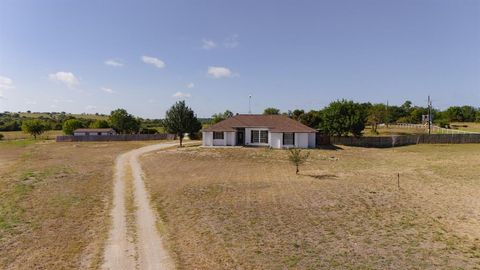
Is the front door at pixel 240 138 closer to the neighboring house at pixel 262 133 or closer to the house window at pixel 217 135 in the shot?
the neighboring house at pixel 262 133

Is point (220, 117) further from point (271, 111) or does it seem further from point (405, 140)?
point (405, 140)

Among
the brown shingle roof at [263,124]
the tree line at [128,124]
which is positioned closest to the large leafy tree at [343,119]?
the brown shingle roof at [263,124]

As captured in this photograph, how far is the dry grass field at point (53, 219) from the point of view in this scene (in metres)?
10.4

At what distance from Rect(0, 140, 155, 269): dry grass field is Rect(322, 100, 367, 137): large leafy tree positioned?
34256mm

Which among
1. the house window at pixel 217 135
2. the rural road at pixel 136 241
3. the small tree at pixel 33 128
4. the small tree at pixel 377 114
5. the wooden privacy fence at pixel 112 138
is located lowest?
the rural road at pixel 136 241

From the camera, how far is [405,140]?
167ft

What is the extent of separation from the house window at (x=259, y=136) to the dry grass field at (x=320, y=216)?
16405 millimetres

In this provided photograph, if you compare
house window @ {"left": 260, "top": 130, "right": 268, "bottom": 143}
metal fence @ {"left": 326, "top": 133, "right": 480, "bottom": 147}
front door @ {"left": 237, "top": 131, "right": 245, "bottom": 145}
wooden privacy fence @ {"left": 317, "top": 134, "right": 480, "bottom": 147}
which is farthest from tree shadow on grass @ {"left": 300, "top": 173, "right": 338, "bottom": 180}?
metal fence @ {"left": 326, "top": 133, "right": 480, "bottom": 147}

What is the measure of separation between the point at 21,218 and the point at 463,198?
21543 millimetres

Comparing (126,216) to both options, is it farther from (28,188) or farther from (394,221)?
(394,221)

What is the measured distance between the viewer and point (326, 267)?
972cm

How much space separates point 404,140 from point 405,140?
0.55 ft

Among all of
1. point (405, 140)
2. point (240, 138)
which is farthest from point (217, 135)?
point (405, 140)

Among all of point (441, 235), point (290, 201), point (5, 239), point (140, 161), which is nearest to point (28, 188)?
point (5, 239)
